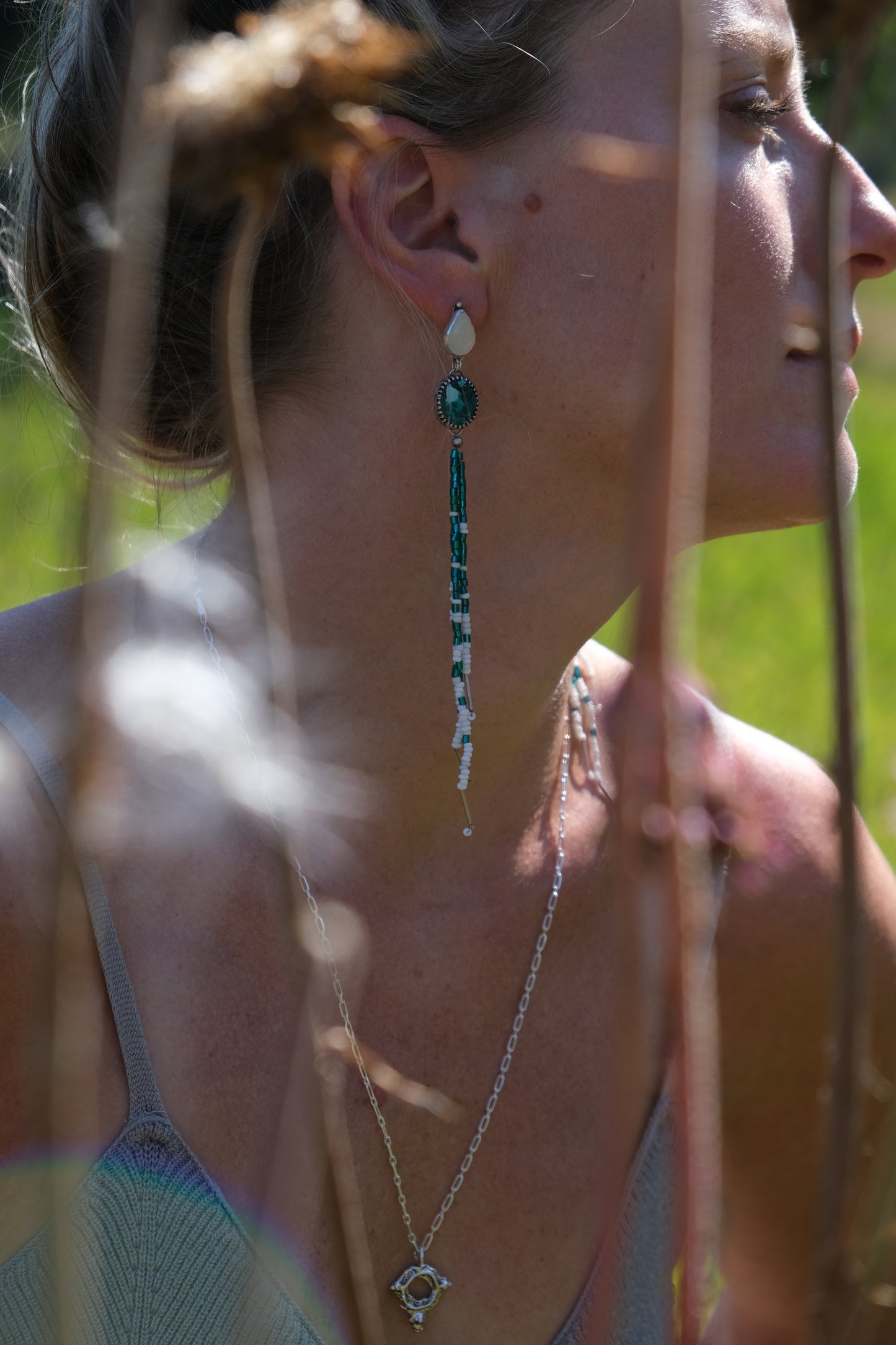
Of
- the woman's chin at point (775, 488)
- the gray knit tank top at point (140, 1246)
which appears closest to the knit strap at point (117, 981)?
the gray knit tank top at point (140, 1246)

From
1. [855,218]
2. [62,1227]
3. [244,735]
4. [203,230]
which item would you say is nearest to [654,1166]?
[244,735]

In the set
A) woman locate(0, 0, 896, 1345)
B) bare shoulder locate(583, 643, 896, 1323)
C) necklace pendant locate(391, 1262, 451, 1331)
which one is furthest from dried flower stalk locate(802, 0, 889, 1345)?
bare shoulder locate(583, 643, 896, 1323)

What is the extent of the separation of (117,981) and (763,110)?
3.09 feet

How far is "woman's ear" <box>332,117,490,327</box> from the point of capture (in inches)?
46.1

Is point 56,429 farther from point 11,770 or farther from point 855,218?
point 855,218

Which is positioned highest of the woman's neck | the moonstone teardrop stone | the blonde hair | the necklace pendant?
the blonde hair

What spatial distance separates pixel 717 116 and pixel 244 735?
70 centimetres

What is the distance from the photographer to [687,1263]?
310mm

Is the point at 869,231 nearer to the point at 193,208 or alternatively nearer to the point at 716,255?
the point at 716,255

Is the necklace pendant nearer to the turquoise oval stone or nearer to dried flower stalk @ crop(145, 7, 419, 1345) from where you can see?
the turquoise oval stone

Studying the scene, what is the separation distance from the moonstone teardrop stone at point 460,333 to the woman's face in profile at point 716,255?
0.05 meters

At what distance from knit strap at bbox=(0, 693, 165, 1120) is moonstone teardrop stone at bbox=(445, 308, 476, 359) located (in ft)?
1.77

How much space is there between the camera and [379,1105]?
4.48 ft

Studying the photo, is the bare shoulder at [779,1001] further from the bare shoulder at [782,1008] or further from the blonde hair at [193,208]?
the blonde hair at [193,208]
